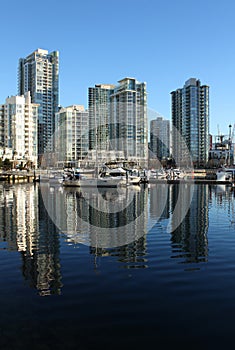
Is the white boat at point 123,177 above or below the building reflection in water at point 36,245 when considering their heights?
above

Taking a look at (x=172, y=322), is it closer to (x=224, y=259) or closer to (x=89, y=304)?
(x=89, y=304)

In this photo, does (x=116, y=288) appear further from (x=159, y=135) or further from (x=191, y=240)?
(x=159, y=135)

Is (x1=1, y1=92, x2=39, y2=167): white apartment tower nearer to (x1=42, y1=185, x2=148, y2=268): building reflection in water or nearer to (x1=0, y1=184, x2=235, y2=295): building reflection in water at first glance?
(x1=0, y1=184, x2=235, y2=295): building reflection in water

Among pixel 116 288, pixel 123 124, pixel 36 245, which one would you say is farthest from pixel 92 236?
pixel 123 124

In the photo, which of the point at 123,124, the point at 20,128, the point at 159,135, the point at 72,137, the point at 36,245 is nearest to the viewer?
the point at 36,245

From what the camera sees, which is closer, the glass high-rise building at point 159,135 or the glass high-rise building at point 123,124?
the glass high-rise building at point 123,124

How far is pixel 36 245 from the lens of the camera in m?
20.1

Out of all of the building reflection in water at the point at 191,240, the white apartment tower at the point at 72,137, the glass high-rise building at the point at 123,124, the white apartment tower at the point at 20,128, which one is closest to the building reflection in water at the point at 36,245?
the building reflection in water at the point at 191,240

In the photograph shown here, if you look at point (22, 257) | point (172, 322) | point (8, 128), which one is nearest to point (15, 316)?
point (172, 322)

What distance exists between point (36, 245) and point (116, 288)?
8.31 m

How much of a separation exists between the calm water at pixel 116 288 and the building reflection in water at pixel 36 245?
5 cm

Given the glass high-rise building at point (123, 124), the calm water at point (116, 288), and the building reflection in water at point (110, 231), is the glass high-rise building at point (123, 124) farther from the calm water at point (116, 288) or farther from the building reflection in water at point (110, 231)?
the calm water at point (116, 288)

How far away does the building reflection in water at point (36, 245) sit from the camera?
551 inches

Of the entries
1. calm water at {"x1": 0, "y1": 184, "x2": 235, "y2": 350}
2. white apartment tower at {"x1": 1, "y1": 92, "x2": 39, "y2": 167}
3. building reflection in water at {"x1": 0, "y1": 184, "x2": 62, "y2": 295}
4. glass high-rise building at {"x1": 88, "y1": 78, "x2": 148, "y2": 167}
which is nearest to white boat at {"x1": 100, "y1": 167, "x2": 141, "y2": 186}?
glass high-rise building at {"x1": 88, "y1": 78, "x2": 148, "y2": 167}
